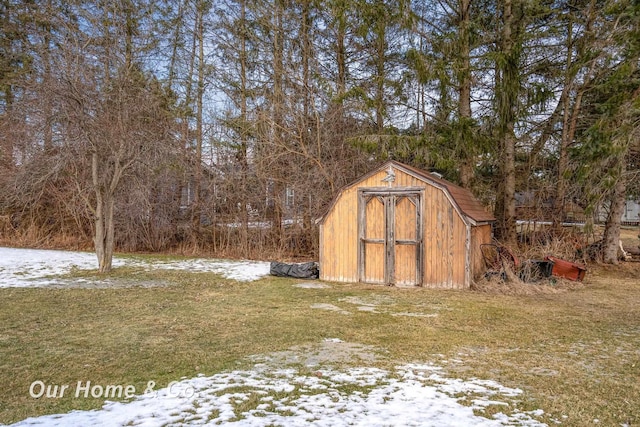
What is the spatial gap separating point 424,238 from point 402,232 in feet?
1.67

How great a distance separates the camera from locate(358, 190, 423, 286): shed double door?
951 cm

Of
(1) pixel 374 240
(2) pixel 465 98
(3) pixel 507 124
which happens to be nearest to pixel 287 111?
(2) pixel 465 98

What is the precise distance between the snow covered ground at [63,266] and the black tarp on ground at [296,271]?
0.40 meters

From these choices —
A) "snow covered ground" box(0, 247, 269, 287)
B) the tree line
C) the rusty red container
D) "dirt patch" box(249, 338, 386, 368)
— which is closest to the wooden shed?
the rusty red container

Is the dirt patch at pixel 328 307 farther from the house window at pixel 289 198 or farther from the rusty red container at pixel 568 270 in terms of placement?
the house window at pixel 289 198

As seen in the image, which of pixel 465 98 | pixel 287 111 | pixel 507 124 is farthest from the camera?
pixel 287 111

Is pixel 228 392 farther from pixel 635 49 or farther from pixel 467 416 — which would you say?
pixel 635 49

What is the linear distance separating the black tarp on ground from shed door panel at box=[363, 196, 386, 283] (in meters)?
1.39

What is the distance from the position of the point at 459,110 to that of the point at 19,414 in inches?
477

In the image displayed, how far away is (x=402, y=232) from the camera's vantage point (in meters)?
9.66

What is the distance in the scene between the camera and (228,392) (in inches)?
143

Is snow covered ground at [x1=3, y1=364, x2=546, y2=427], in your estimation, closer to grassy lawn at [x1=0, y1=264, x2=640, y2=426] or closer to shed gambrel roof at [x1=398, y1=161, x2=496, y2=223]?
grassy lawn at [x1=0, y1=264, x2=640, y2=426]

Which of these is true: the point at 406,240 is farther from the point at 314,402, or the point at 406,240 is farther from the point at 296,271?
the point at 314,402

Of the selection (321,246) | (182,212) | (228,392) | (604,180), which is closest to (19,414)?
(228,392)
